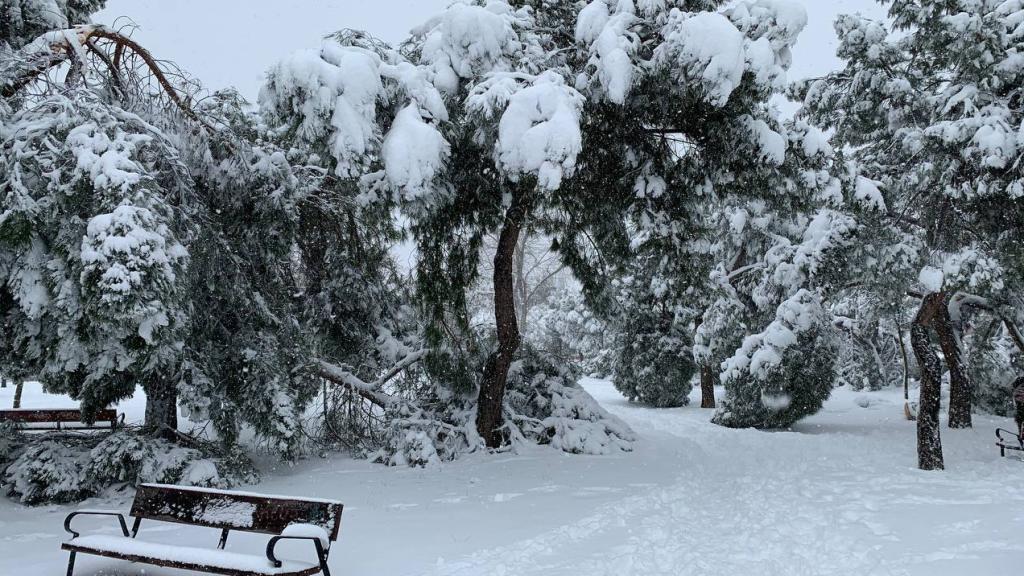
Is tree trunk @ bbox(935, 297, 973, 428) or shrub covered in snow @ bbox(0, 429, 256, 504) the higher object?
tree trunk @ bbox(935, 297, 973, 428)

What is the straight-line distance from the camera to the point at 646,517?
6527 millimetres

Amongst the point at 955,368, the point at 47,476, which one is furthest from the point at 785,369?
the point at 47,476

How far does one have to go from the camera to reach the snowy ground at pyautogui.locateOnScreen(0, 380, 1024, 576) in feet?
16.8

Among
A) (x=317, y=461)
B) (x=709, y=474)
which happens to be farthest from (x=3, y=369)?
(x=709, y=474)

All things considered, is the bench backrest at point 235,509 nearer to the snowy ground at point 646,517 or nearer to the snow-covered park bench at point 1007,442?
the snowy ground at point 646,517

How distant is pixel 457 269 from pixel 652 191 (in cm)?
312

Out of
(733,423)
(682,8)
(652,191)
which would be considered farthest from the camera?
(733,423)

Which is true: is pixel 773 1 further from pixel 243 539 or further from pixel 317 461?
pixel 317 461

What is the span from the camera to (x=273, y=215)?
330 inches

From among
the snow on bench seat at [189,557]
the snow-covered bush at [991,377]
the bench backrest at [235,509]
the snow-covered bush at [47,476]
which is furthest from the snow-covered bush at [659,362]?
the snow on bench seat at [189,557]

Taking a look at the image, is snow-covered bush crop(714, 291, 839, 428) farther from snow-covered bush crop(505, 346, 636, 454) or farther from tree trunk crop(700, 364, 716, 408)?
tree trunk crop(700, 364, 716, 408)

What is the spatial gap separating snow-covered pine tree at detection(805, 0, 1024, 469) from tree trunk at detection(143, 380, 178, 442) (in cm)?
1004

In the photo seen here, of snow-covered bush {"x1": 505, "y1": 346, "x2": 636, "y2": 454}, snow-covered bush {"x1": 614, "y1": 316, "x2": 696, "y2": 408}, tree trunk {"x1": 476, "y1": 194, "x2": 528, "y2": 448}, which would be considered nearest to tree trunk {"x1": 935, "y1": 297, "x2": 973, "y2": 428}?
snow-covered bush {"x1": 505, "y1": 346, "x2": 636, "y2": 454}

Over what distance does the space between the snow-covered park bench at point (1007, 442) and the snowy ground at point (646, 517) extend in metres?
0.26
